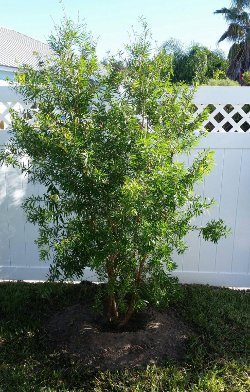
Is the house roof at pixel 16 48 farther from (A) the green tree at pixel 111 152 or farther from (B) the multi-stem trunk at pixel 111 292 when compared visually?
(B) the multi-stem trunk at pixel 111 292

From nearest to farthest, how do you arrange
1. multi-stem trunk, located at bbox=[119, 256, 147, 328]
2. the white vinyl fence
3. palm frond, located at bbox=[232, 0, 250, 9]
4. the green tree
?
the green tree, multi-stem trunk, located at bbox=[119, 256, 147, 328], the white vinyl fence, palm frond, located at bbox=[232, 0, 250, 9]

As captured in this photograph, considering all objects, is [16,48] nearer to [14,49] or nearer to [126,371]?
[14,49]

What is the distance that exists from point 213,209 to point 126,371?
6.51 feet

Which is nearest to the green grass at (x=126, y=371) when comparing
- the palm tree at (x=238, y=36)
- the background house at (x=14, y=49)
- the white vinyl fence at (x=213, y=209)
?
the white vinyl fence at (x=213, y=209)

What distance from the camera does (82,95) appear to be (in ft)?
9.05

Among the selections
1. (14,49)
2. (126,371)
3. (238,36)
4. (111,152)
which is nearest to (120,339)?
(126,371)

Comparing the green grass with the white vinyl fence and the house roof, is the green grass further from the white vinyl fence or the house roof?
the house roof

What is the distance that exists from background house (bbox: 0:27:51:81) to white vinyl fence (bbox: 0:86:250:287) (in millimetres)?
18698

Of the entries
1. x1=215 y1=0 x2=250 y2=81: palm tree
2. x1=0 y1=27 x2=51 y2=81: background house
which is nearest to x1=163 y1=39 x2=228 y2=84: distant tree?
x1=215 y1=0 x2=250 y2=81: palm tree

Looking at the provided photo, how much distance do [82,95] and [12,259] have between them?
2.41 m

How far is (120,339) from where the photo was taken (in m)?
3.14

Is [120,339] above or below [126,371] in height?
above

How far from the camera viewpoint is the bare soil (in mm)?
3010

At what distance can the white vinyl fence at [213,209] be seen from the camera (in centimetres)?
406
